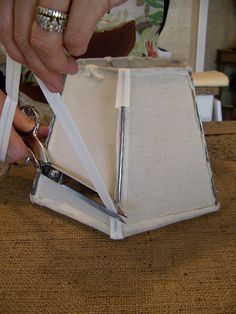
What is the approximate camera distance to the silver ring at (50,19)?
0.23m

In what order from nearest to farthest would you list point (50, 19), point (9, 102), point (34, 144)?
point (50, 19) < point (9, 102) < point (34, 144)

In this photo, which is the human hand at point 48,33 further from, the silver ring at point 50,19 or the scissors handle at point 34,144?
the scissors handle at point 34,144

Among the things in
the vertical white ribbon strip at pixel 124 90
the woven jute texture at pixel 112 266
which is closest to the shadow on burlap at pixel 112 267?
the woven jute texture at pixel 112 266

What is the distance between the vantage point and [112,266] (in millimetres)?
332

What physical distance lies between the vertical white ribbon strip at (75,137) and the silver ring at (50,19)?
0.07 meters

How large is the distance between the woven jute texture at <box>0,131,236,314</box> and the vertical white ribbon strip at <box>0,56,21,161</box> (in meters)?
0.10

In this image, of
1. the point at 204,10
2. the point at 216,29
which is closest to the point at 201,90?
the point at 204,10

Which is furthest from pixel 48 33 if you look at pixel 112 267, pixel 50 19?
pixel 112 267

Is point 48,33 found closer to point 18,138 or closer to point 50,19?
point 50,19

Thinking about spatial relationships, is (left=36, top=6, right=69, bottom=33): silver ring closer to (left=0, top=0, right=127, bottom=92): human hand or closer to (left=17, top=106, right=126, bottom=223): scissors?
(left=0, top=0, right=127, bottom=92): human hand

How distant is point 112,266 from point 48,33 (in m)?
0.22

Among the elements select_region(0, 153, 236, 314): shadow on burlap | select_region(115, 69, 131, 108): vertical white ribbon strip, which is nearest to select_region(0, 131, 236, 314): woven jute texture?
select_region(0, 153, 236, 314): shadow on burlap

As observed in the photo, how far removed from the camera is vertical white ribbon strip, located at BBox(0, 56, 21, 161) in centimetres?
31

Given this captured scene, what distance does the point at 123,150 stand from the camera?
368 millimetres
